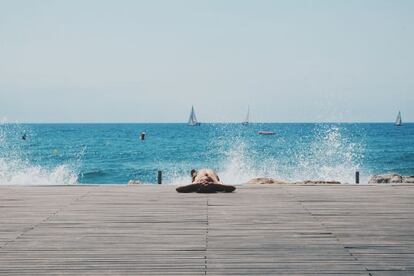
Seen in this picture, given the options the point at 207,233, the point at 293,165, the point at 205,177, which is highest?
the point at 293,165


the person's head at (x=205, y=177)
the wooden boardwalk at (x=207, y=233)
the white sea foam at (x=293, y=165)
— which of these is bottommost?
the wooden boardwalk at (x=207, y=233)

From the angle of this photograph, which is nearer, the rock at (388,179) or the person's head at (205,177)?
the person's head at (205,177)

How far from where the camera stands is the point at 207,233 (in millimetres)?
5383

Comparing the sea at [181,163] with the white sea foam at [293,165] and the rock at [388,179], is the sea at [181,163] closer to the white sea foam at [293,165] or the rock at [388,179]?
the white sea foam at [293,165]

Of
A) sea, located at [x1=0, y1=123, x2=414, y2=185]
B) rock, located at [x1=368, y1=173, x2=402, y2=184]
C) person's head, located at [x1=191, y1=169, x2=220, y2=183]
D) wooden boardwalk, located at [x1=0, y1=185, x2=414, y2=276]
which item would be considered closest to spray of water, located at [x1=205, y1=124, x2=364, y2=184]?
sea, located at [x1=0, y1=123, x2=414, y2=185]

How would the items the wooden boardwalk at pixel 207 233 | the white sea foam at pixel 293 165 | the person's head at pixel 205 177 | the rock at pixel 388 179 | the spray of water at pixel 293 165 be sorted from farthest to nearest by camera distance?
the spray of water at pixel 293 165
the white sea foam at pixel 293 165
the rock at pixel 388 179
the person's head at pixel 205 177
the wooden boardwalk at pixel 207 233

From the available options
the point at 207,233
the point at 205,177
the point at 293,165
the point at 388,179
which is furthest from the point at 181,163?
the point at 207,233

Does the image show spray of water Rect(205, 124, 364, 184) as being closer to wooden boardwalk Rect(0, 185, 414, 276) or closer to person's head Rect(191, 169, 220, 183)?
person's head Rect(191, 169, 220, 183)

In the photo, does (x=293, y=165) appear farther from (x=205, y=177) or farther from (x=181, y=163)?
(x=205, y=177)

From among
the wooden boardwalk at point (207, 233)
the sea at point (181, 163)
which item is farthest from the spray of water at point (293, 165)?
the wooden boardwalk at point (207, 233)

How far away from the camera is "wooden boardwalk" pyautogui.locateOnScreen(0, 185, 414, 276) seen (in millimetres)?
Answer: 4203

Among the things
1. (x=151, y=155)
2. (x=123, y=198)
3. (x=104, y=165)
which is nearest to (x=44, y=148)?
(x=151, y=155)

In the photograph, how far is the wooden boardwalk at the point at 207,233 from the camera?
4.20 m

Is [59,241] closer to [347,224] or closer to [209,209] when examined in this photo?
[209,209]
